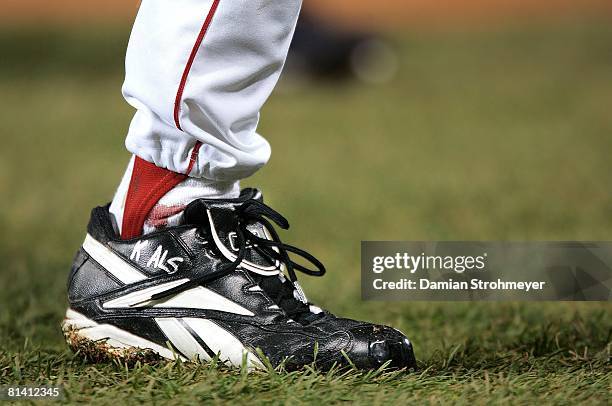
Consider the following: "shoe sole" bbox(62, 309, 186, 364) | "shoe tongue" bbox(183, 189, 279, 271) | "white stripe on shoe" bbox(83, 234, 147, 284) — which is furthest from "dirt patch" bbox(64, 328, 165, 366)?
"shoe tongue" bbox(183, 189, 279, 271)

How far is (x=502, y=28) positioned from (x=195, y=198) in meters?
11.2

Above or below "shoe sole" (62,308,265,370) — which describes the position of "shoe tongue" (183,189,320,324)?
above

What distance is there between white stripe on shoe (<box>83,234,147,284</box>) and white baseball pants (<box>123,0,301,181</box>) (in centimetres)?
17

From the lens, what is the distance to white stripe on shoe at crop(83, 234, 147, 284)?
1.56 m

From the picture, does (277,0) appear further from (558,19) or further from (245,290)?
(558,19)

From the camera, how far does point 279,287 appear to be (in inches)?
61.9

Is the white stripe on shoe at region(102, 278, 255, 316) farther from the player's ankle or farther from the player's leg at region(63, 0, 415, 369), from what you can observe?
the player's ankle

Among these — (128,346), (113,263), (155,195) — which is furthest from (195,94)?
(128,346)

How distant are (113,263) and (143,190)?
0.13m

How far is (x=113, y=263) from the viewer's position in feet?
5.19

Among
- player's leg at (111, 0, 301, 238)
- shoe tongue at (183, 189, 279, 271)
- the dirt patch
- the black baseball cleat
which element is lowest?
the dirt patch

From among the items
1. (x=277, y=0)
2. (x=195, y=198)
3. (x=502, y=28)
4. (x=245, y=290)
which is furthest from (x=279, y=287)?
(x=502, y=28)

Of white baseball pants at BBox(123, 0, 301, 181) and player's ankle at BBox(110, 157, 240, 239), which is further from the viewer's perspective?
player's ankle at BBox(110, 157, 240, 239)

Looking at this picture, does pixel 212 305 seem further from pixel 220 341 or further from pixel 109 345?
pixel 109 345
